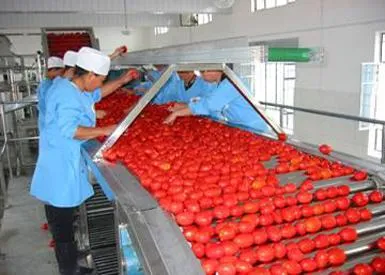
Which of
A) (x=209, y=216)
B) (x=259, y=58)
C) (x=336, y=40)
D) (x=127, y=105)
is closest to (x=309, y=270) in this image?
(x=209, y=216)

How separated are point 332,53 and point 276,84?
2567 mm

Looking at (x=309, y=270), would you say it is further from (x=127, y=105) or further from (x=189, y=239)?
(x=127, y=105)

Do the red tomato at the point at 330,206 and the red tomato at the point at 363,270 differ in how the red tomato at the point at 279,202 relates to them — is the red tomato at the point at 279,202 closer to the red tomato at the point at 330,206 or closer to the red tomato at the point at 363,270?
the red tomato at the point at 330,206

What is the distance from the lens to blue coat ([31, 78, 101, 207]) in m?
2.75

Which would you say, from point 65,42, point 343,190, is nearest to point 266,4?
point 65,42

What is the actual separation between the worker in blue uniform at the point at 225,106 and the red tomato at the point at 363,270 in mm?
2033

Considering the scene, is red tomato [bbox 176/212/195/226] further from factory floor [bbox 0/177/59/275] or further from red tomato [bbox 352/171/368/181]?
factory floor [bbox 0/177/59/275]

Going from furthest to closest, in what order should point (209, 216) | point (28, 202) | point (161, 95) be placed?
point (161, 95) → point (28, 202) → point (209, 216)

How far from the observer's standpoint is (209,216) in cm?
159

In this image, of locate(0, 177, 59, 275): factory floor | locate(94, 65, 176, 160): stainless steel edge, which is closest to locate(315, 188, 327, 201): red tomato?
locate(94, 65, 176, 160): stainless steel edge

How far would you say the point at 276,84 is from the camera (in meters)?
10.1

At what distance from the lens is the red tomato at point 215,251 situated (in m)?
1.36

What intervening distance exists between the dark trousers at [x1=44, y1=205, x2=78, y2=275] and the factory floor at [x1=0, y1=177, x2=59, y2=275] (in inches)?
20.0

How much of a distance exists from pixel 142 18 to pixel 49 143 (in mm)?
12335
